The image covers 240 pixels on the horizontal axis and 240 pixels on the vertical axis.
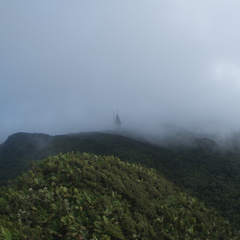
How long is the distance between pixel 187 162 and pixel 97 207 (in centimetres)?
3204

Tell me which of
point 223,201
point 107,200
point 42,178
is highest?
point 42,178

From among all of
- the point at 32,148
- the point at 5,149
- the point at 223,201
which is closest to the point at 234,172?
the point at 223,201

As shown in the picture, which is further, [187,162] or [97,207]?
[187,162]

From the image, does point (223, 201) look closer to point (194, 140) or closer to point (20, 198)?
point (20, 198)

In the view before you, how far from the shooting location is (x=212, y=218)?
1574 cm

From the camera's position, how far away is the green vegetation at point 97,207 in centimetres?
935

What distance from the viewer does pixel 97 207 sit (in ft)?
35.8

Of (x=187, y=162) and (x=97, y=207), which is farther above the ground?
(x=97, y=207)

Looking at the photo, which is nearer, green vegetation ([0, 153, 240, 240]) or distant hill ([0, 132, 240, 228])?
green vegetation ([0, 153, 240, 240])

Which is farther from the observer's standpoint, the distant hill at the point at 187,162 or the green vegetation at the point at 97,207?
the distant hill at the point at 187,162

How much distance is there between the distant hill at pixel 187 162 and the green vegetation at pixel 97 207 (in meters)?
5.67

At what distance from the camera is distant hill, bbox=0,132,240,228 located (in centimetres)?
2443

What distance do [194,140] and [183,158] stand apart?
53.6ft

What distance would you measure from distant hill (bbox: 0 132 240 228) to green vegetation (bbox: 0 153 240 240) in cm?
567
